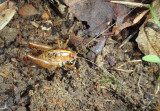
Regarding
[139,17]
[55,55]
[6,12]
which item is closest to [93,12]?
[139,17]

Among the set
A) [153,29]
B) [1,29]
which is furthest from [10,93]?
[153,29]

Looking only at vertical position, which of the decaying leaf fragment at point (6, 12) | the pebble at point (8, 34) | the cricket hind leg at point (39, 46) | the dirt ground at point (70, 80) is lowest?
the dirt ground at point (70, 80)

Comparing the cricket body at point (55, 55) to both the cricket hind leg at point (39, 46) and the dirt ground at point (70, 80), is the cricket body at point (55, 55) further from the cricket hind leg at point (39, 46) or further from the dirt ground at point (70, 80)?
the dirt ground at point (70, 80)

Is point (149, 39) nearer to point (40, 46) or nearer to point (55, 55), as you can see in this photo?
point (55, 55)

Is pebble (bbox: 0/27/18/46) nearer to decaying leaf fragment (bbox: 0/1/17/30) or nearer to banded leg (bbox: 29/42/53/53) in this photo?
decaying leaf fragment (bbox: 0/1/17/30)

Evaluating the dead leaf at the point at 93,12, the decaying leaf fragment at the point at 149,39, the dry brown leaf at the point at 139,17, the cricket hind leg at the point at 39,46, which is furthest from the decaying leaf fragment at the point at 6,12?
the decaying leaf fragment at the point at 149,39

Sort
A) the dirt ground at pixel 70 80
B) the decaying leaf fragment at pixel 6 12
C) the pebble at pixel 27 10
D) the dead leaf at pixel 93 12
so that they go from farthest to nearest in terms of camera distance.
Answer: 1. the pebble at pixel 27 10
2. the decaying leaf fragment at pixel 6 12
3. the dead leaf at pixel 93 12
4. the dirt ground at pixel 70 80
